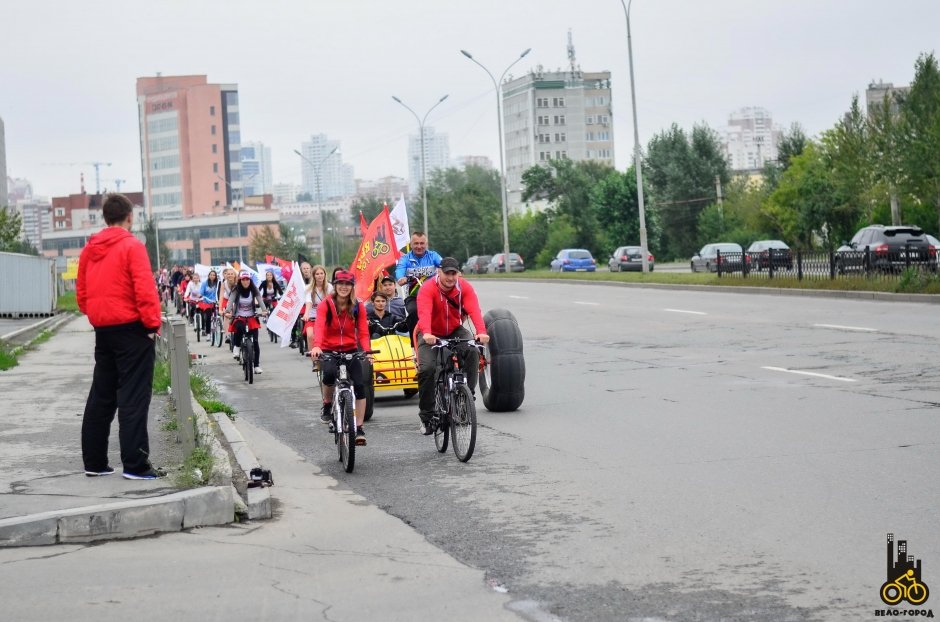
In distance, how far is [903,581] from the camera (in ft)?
18.4

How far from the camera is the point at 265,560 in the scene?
6793mm

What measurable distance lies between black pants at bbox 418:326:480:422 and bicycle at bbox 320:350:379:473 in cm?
69

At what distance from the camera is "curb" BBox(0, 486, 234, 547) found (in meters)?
7.20

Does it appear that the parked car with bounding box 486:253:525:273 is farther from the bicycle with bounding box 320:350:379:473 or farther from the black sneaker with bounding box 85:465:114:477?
the black sneaker with bounding box 85:465:114:477

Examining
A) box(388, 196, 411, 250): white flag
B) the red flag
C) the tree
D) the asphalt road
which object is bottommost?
the asphalt road

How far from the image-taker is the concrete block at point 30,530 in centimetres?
714

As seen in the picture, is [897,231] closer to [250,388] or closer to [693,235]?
[250,388]

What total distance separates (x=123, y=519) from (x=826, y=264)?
2945 cm

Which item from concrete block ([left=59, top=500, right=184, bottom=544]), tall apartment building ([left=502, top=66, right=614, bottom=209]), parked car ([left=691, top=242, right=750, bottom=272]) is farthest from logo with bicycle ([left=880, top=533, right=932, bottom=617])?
tall apartment building ([left=502, top=66, right=614, bottom=209])

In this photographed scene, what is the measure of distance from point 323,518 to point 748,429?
440cm

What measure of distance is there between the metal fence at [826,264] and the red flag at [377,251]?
53.9 ft

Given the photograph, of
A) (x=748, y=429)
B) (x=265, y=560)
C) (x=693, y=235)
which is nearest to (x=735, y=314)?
(x=748, y=429)

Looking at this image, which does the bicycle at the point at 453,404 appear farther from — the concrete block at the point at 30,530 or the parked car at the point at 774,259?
the parked car at the point at 774,259

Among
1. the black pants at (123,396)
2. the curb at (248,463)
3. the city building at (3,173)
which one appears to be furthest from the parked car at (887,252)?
the city building at (3,173)
